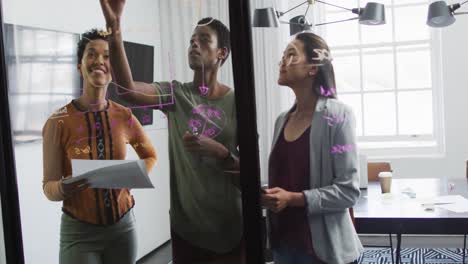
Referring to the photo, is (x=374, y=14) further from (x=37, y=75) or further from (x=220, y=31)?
(x=37, y=75)

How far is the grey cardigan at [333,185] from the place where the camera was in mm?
1334

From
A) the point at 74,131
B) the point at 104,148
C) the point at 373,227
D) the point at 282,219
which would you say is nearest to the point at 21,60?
the point at 74,131

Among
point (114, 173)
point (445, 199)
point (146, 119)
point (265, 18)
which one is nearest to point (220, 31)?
point (265, 18)

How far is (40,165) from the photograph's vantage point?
1766mm

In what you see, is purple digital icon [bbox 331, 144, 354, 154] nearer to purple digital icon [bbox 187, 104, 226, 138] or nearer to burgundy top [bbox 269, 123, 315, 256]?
burgundy top [bbox 269, 123, 315, 256]

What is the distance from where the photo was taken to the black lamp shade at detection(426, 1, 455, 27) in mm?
1187

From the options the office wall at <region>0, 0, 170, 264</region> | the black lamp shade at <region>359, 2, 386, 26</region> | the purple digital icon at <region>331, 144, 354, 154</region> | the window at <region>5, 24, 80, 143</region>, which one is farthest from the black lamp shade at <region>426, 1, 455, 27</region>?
the window at <region>5, 24, 80, 143</region>

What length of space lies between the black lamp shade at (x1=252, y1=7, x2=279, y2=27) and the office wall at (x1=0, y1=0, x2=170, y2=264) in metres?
0.37

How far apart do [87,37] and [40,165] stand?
54 cm

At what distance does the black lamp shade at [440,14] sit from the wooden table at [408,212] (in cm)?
42

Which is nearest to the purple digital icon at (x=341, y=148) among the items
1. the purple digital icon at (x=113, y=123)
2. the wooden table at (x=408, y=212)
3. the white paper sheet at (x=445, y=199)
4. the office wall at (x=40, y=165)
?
the wooden table at (x=408, y=212)

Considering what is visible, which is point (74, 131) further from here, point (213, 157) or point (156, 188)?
point (213, 157)

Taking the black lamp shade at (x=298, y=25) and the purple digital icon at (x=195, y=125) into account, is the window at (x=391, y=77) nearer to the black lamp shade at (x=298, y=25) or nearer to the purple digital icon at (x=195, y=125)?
the black lamp shade at (x=298, y=25)

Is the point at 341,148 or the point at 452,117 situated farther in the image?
the point at 341,148
